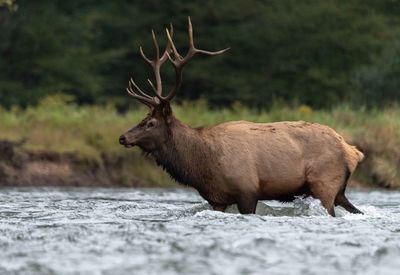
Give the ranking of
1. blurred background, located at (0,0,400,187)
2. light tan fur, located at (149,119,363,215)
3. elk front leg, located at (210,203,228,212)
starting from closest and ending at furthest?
light tan fur, located at (149,119,363,215) → elk front leg, located at (210,203,228,212) → blurred background, located at (0,0,400,187)

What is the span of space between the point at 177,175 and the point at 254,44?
1102 inches

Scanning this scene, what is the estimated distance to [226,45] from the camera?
42.0 meters

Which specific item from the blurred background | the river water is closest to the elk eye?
the river water

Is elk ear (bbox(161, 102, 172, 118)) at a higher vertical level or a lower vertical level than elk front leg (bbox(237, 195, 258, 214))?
higher

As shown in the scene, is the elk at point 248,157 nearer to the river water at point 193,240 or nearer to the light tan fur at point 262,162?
the light tan fur at point 262,162

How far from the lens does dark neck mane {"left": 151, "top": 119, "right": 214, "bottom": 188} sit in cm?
1482

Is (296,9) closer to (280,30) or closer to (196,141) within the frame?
(280,30)

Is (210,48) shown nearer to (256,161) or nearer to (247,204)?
(256,161)

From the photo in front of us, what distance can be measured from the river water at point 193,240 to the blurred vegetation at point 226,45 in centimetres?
2366

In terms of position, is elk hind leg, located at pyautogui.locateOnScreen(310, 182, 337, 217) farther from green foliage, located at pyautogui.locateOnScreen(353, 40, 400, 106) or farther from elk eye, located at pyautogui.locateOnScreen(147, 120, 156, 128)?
green foliage, located at pyautogui.locateOnScreen(353, 40, 400, 106)

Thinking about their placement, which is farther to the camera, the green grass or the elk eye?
the green grass

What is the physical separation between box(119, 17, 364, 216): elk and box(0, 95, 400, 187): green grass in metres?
8.53

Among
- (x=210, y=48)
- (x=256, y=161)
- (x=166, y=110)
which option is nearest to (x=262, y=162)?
(x=256, y=161)

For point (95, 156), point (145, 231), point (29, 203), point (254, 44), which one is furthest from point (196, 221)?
point (254, 44)
